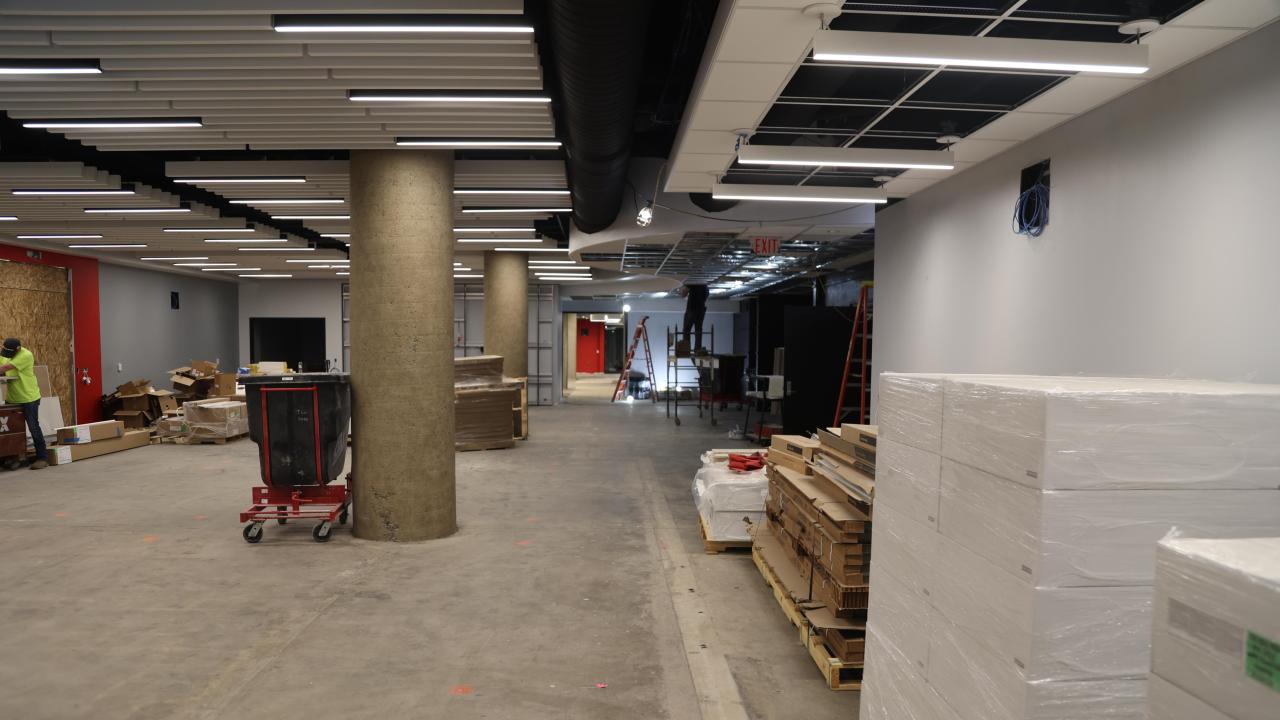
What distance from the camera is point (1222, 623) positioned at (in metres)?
1.09

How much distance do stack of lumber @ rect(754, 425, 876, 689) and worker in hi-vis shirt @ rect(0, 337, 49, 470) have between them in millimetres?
9704

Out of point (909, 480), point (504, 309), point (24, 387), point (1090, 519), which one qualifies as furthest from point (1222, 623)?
A: point (504, 309)

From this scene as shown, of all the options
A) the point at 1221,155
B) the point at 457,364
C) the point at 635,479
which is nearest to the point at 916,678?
the point at 1221,155

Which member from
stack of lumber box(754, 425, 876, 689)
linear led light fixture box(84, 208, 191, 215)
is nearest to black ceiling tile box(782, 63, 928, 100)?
stack of lumber box(754, 425, 876, 689)

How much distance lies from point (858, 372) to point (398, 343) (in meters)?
7.09

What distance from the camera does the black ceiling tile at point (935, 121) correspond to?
4.62 meters

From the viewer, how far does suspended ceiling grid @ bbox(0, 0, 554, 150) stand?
3.68 meters

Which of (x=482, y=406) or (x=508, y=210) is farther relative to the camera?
(x=482, y=406)

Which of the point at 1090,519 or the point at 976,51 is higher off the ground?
the point at 976,51

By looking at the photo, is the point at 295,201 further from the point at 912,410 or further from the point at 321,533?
the point at 912,410

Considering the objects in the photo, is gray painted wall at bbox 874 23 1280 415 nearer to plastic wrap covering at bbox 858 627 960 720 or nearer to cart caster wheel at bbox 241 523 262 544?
plastic wrap covering at bbox 858 627 960 720

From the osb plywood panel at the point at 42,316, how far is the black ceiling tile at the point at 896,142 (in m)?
13.9

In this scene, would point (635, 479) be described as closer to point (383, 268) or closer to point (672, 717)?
point (383, 268)

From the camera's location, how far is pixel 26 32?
3.85 meters
